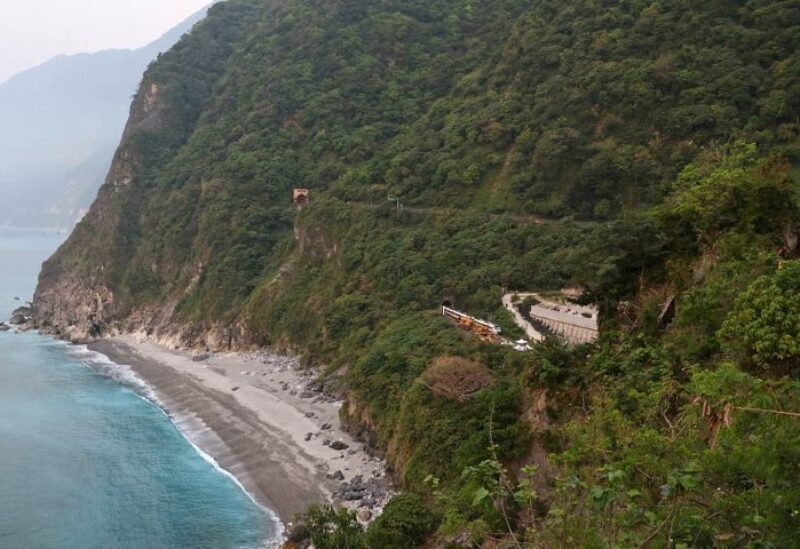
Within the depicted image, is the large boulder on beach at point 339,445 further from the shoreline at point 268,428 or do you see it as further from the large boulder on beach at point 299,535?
the large boulder on beach at point 299,535

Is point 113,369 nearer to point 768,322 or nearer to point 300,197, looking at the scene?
point 300,197

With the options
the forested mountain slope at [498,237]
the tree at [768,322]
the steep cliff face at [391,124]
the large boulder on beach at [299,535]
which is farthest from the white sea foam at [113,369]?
the tree at [768,322]

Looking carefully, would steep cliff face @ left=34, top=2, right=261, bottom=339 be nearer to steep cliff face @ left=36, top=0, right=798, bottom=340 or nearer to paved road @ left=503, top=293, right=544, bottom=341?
steep cliff face @ left=36, top=0, right=798, bottom=340

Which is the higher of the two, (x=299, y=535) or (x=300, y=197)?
(x=300, y=197)

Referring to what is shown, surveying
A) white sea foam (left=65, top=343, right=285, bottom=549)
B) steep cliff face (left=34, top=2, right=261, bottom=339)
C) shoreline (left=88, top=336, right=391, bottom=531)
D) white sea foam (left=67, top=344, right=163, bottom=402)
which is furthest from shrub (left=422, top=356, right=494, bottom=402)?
steep cliff face (left=34, top=2, right=261, bottom=339)

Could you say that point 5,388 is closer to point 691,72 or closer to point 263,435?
point 263,435

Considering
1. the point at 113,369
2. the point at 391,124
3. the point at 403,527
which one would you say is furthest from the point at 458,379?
the point at 391,124
